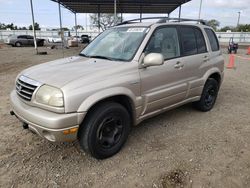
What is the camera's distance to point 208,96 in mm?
4781

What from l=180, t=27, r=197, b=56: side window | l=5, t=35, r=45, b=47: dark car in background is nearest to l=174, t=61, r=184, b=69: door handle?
l=180, t=27, r=197, b=56: side window

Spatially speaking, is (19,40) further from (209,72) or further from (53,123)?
(53,123)

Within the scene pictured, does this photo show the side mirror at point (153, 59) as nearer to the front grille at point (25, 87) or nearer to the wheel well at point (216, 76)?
the front grille at point (25, 87)

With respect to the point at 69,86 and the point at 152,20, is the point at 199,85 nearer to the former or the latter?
the point at 152,20

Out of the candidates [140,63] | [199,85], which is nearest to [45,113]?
[140,63]

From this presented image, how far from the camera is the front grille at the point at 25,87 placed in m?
2.69

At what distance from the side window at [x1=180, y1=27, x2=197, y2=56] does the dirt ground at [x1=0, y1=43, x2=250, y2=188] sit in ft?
4.49

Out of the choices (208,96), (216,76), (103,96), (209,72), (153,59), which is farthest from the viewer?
(216,76)

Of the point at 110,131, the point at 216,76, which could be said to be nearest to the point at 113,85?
the point at 110,131

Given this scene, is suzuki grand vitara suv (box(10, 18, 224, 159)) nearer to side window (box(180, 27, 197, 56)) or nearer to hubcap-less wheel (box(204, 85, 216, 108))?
side window (box(180, 27, 197, 56))

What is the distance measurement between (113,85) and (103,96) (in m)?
0.21

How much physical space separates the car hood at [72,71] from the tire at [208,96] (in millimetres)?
2300

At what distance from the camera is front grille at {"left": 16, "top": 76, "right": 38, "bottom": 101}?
269cm

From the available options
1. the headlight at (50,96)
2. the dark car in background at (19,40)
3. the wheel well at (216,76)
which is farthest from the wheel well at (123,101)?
the dark car in background at (19,40)
